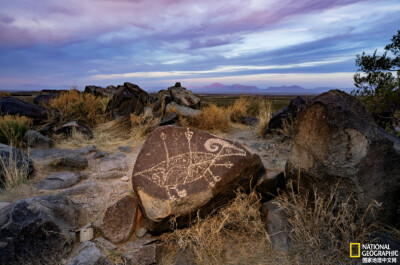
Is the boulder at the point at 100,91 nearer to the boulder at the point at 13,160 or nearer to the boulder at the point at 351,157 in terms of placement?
the boulder at the point at 13,160

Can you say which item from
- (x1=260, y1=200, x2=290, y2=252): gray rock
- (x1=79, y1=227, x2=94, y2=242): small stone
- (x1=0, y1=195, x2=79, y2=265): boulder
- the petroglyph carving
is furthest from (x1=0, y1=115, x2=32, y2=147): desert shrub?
(x1=260, y1=200, x2=290, y2=252): gray rock

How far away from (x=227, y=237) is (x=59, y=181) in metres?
2.65

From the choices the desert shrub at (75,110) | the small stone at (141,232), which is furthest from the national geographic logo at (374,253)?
the desert shrub at (75,110)

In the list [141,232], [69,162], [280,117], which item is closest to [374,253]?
[141,232]

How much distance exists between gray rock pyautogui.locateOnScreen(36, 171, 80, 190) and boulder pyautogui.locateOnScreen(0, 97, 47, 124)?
398 cm

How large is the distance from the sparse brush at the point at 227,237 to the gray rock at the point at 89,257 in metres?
0.65

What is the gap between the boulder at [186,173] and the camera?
2.96m

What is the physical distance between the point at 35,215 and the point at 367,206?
11.3 feet

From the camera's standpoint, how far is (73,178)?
4.20 m

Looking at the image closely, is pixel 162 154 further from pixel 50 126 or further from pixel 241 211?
pixel 50 126

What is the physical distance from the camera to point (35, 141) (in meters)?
5.97

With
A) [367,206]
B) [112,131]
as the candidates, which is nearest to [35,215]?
[367,206]

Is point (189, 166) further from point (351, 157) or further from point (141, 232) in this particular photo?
point (351, 157)

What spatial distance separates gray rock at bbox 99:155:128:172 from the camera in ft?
15.7
